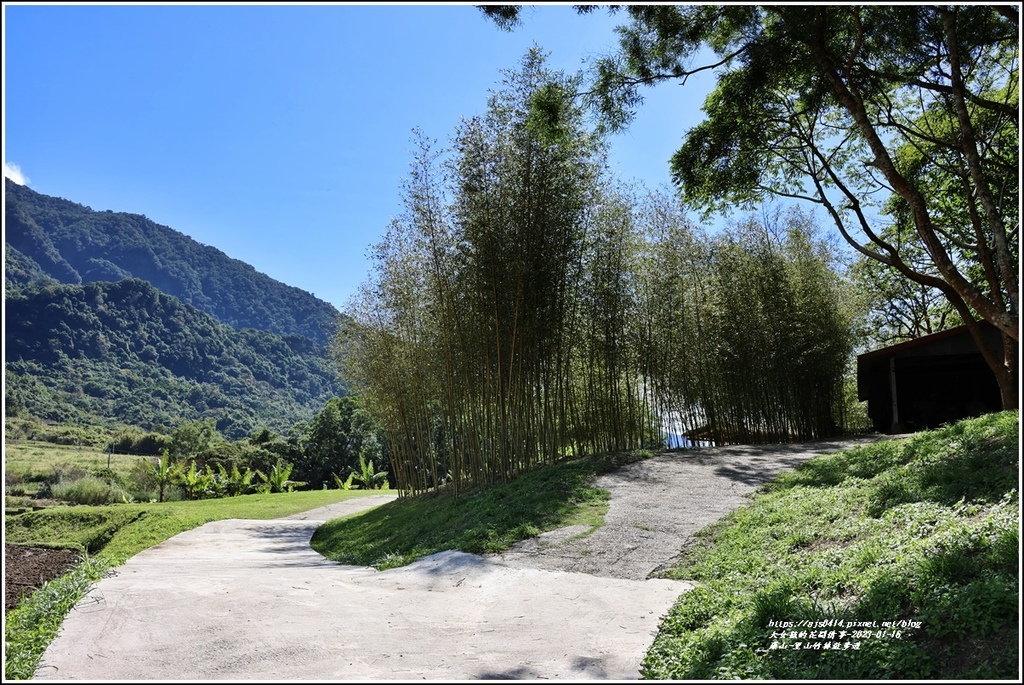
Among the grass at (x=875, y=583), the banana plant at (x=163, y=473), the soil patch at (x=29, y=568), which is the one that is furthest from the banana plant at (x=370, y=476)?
the grass at (x=875, y=583)

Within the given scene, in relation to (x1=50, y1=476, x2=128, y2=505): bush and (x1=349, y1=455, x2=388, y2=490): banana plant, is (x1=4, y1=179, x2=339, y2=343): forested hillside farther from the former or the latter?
(x1=50, y1=476, x2=128, y2=505): bush

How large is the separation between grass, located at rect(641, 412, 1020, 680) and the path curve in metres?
0.34

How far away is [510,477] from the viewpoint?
29.6ft

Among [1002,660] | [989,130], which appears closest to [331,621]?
[1002,660]

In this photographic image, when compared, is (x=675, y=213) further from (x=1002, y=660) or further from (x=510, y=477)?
(x=1002, y=660)

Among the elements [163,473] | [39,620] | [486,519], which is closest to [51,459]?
[163,473]

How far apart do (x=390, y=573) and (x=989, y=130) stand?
25.0 feet

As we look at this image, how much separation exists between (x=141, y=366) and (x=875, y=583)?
A: 51.8 meters

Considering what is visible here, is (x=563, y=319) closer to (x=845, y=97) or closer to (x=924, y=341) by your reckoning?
(x=845, y=97)

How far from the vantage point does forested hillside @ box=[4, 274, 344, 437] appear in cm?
3997

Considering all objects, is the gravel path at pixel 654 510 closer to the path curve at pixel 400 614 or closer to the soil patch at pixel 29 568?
the path curve at pixel 400 614

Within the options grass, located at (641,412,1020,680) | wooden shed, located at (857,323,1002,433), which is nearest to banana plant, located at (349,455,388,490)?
wooden shed, located at (857,323,1002,433)

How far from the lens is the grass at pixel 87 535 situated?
3.65 metres

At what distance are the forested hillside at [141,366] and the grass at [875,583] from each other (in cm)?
3722
